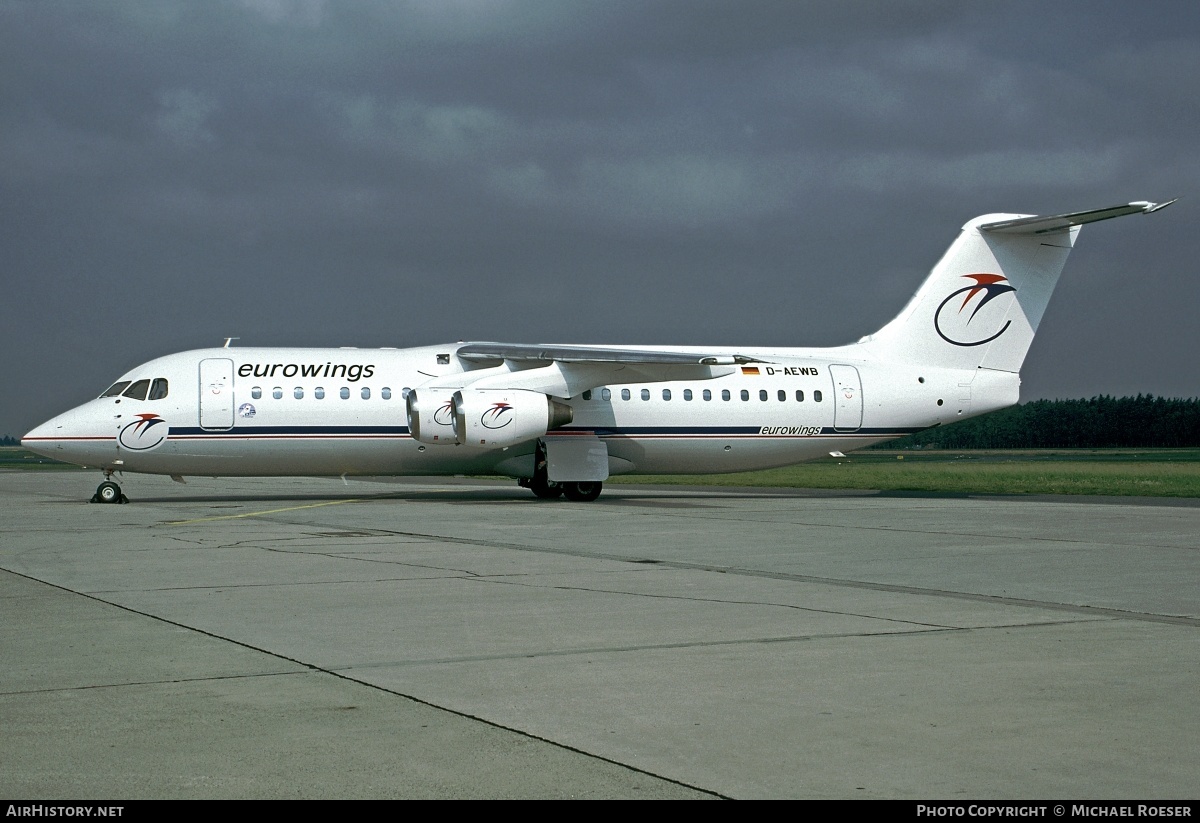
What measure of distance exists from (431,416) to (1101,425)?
74809 mm

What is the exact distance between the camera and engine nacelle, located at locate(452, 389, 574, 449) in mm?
24703

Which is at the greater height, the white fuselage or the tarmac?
the white fuselage

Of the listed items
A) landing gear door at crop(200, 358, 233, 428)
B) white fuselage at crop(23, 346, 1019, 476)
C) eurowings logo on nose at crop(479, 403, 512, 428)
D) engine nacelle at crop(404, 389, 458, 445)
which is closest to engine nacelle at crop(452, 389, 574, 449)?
eurowings logo on nose at crop(479, 403, 512, 428)

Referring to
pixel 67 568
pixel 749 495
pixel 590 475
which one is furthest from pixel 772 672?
pixel 749 495

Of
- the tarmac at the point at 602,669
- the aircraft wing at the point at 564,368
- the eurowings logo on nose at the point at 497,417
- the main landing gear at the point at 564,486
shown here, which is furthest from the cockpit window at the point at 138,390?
the tarmac at the point at 602,669

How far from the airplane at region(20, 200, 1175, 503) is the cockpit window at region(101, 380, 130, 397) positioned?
0.03m

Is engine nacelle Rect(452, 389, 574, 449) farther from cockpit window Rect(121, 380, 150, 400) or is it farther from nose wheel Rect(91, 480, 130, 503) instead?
nose wheel Rect(91, 480, 130, 503)

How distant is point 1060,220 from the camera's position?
92.1 feet

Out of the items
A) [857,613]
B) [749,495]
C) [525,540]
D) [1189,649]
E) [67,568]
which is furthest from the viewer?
[749,495]

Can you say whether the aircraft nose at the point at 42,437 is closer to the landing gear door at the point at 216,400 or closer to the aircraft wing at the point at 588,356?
the landing gear door at the point at 216,400

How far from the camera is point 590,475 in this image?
26641 mm

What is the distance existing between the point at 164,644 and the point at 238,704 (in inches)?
82.5

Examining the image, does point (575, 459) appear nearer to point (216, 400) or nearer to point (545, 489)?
point (545, 489)
